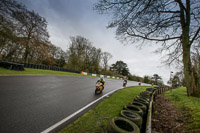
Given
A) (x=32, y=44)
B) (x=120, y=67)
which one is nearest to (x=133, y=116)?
(x=32, y=44)

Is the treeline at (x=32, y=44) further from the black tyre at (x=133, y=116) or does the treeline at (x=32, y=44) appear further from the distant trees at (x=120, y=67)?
the distant trees at (x=120, y=67)

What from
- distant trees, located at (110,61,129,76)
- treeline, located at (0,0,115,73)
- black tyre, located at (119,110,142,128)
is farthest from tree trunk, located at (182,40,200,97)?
distant trees, located at (110,61,129,76)

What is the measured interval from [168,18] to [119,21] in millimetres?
3500

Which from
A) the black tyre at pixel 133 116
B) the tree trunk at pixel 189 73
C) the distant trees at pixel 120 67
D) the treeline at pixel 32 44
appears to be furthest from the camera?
the distant trees at pixel 120 67

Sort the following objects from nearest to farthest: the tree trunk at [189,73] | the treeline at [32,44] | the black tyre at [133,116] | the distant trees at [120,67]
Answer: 1. the black tyre at [133,116]
2. the tree trunk at [189,73]
3. the treeline at [32,44]
4. the distant trees at [120,67]

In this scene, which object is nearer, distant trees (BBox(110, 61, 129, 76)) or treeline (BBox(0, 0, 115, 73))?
treeline (BBox(0, 0, 115, 73))

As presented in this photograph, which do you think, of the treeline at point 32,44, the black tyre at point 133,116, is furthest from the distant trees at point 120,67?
the black tyre at point 133,116

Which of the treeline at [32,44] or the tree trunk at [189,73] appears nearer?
the tree trunk at [189,73]

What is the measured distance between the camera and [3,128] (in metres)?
2.02

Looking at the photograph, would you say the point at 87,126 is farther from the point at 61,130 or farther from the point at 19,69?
the point at 19,69

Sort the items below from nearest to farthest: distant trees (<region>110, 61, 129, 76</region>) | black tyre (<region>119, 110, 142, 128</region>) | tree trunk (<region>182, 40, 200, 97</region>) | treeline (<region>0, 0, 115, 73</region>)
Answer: black tyre (<region>119, 110, 142, 128</region>), tree trunk (<region>182, 40, 200, 97</region>), treeline (<region>0, 0, 115, 73</region>), distant trees (<region>110, 61, 129, 76</region>)

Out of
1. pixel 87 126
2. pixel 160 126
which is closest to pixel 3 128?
pixel 87 126

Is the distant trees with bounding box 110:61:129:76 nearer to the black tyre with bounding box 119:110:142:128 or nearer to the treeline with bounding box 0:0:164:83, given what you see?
the treeline with bounding box 0:0:164:83

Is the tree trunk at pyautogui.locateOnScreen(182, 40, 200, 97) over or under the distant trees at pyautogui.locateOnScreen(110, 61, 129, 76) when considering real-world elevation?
under
